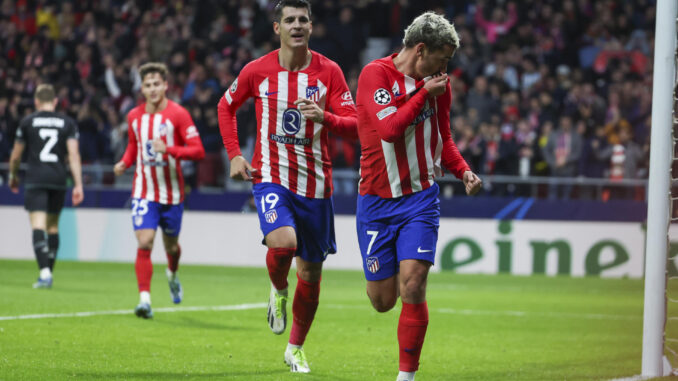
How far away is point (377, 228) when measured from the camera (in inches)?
220

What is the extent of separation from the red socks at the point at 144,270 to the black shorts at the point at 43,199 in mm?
A: 3134

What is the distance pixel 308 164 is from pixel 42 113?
258 inches

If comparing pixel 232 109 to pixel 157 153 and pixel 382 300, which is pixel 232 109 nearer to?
Answer: pixel 382 300

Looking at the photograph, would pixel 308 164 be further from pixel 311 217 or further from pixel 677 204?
pixel 677 204

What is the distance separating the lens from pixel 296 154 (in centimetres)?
643

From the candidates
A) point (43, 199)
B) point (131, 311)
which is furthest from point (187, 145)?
point (43, 199)

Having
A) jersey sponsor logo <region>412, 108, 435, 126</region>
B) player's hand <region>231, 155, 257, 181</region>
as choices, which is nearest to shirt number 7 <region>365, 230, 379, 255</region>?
jersey sponsor logo <region>412, 108, 435, 126</region>

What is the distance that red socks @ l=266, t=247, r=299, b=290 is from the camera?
6.19 m

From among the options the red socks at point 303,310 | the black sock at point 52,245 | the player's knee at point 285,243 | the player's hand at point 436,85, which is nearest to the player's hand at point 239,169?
the player's knee at point 285,243

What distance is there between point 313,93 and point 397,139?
117 centimetres

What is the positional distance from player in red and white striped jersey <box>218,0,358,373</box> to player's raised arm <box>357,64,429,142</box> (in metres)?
0.82

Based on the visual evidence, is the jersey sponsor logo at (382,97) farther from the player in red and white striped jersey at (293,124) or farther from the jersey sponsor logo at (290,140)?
the jersey sponsor logo at (290,140)

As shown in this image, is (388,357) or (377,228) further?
(388,357)

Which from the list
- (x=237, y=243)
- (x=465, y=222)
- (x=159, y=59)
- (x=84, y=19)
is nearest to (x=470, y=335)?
(x=465, y=222)
